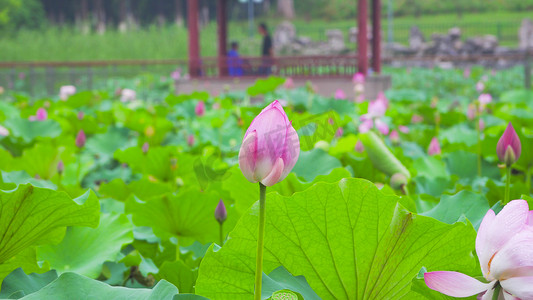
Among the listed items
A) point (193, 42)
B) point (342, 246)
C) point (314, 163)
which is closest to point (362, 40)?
point (193, 42)

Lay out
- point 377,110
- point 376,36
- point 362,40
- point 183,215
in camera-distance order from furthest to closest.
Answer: point 376,36 → point 362,40 → point 377,110 → point 183,215

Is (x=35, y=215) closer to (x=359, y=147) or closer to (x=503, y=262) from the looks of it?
(x=503, y=262)

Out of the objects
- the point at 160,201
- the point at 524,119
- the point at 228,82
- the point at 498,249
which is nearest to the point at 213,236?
the point at 160,201

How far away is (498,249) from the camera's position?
41cm

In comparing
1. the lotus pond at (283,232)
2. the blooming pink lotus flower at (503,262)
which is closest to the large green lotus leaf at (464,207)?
the lotus pond at (283,232)

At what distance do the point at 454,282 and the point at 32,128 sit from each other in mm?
2059

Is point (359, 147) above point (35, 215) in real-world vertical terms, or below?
below

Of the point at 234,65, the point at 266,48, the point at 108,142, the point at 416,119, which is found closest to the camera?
the point at 108,142

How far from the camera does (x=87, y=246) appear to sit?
821 mm

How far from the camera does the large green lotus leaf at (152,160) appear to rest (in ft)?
4.85

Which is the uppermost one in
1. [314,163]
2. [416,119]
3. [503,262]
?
[503,262]

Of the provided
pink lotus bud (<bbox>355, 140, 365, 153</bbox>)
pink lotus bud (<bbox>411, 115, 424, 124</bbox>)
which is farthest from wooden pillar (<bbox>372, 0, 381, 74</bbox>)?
pink lotus bud (<bbox>355, 140, 365, 153</bbox>)

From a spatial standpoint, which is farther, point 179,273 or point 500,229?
point 179,273

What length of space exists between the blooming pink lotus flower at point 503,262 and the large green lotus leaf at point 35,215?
1.24 ft
